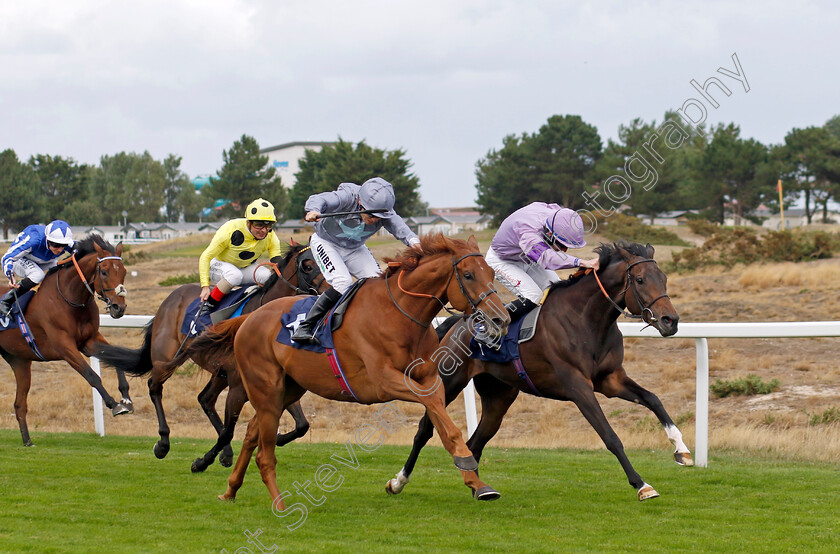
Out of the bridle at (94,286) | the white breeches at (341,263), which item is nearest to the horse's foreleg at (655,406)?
the white breeches at (341,263)

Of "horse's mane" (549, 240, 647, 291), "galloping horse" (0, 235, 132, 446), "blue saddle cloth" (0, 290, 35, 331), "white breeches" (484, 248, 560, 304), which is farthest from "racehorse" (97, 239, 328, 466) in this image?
"horse's mane" (549, 240, 647, 291)

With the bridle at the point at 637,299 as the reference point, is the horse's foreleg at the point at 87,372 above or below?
below

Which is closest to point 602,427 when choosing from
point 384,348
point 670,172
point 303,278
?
point 384,348

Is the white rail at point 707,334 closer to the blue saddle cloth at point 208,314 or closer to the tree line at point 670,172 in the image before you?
the blue saddle cloth at point 208,314

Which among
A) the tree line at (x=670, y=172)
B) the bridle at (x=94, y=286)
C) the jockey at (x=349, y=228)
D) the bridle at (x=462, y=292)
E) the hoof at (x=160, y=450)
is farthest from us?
the tree line at (x=670, y=172)

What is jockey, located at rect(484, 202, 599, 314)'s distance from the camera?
21.2 feet

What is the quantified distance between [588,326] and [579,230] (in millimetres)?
832

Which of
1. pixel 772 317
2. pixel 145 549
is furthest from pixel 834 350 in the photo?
pixel 145 549

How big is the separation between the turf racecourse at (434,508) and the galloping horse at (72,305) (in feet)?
5.23

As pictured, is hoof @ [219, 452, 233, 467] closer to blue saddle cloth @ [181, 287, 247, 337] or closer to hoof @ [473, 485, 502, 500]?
blue saddle cloth @ [181, 287, 247, 337]

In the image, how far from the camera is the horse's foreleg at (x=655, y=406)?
589 centimetres

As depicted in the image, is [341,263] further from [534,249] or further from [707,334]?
[707,334]

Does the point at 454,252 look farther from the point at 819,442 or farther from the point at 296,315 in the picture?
the point at 819,442

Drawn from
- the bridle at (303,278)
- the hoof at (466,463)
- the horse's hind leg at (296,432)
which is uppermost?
the bridle at (303,278)
